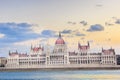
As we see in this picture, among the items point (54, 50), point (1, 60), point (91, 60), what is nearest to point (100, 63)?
point (91, 60)

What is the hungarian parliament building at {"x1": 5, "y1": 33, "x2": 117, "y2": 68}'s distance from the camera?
82.0 ft

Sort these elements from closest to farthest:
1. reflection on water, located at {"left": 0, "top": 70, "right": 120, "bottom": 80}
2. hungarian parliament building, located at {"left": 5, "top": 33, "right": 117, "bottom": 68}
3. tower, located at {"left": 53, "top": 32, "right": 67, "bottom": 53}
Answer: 1. reflection on water, located at {"left": 0, "top": 70, "right": 120, "bottom": 80}
2. tower, located at {"left": 53, "top": 32, "right": 67, "bottom": 53}
3. hungarian parliament building, located at {"left": 5, "top": 33, "right": 117, "bottom": 68}

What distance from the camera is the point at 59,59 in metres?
25.7

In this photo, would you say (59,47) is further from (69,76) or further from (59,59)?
(69,76)

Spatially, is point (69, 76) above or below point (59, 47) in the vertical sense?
below

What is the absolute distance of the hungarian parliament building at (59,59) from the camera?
984 inches

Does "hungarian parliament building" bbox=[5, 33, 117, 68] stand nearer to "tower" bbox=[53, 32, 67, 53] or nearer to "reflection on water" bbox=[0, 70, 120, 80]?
"tower" bbox=[53, 32, 67, 53]

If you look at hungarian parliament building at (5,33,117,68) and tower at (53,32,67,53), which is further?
hungarian parliament building at (5,33,117,68)

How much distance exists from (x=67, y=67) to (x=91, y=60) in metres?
1.16

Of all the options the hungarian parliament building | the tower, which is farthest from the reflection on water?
the hungarian parliament building

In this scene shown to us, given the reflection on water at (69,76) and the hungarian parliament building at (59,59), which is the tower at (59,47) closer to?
the hungarian parliament building at (59,59)

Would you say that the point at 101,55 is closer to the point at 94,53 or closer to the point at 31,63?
the point at 94,53

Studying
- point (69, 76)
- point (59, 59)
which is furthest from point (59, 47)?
point (69, 76)

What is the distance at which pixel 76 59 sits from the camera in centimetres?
2548
